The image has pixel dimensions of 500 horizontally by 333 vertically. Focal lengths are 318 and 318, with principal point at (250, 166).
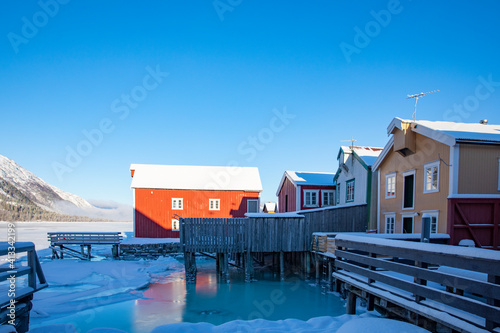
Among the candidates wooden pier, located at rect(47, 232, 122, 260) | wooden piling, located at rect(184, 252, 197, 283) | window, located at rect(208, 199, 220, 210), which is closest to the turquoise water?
wooden piling, located at rect(184, 252, 197, 283)

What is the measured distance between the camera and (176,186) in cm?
2817

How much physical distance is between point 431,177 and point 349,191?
7.86 meters

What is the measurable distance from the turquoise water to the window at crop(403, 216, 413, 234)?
475cm

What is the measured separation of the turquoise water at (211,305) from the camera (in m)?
10.5

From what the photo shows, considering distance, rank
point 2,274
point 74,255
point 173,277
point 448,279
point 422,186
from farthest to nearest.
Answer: point 74,255, point 173,277, point 422,186, point 2,274, point 448,279

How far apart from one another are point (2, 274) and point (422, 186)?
14465mm

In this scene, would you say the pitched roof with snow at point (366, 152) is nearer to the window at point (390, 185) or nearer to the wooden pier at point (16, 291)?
the window at point (390, 185)

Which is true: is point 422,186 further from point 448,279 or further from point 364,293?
point 448,279

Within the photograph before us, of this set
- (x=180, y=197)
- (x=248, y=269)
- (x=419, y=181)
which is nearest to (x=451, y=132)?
(x=419, y=181)

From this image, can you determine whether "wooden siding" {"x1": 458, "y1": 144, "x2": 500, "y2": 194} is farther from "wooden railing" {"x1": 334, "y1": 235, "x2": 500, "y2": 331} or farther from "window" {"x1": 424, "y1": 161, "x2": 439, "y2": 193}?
"wooden railing" {"x1": 334, "y1": 235, "x2": 500, "y2": 331}

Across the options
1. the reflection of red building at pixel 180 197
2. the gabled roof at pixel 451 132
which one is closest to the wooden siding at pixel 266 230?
the gabled roof at pixel 451 132

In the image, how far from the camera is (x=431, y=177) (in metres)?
13.4

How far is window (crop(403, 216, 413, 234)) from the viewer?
14688 mm

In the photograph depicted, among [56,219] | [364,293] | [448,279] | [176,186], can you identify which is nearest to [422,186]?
[364,293]
